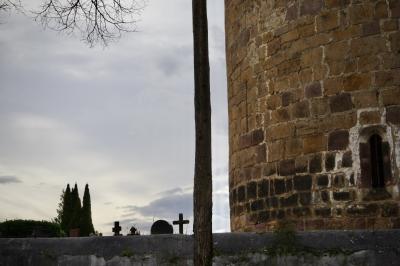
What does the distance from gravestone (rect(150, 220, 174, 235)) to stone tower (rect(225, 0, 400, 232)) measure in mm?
1778

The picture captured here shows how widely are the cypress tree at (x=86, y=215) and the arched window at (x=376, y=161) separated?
22.8 m

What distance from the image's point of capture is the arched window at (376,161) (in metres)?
7.57

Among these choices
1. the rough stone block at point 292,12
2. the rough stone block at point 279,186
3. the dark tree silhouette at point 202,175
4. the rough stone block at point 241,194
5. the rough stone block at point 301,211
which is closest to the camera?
the dark tree silhouette at point 202,175

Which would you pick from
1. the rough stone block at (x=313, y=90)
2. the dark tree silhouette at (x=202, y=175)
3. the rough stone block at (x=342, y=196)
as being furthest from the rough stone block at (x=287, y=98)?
the dark tree silhouette at (x=202, y=175)

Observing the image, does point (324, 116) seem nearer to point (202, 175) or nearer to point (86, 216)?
point (202, 175)

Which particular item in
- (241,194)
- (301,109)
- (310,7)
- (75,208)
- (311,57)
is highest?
(310,7)

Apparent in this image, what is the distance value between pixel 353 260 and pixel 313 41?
3.66 m

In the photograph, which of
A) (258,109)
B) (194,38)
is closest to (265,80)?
(258,109)

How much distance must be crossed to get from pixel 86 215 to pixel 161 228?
2461 centimetres

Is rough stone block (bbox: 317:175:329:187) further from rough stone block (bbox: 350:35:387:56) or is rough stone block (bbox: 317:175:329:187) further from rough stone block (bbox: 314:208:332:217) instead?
rough stone block (bbox: 350:35:387:56)

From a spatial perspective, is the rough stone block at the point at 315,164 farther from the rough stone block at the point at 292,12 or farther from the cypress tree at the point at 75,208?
the cypress tree at the point at 75,208

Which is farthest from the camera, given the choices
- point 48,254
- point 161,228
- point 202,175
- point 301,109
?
point 301,109

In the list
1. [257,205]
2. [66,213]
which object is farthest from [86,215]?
[257,205]

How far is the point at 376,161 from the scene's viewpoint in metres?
7.62
